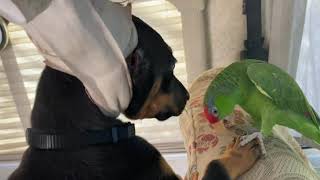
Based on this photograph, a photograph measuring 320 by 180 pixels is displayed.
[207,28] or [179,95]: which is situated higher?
[179,95]

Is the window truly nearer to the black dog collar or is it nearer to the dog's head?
the dog's head

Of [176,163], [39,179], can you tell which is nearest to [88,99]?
[39,179]

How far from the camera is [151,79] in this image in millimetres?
1021

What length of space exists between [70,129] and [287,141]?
18.6 inches

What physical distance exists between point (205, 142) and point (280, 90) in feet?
0.62

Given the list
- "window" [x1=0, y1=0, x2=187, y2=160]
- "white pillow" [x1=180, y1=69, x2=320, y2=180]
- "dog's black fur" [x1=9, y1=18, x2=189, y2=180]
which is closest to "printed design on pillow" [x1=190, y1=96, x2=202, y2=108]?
"white pillow" [x1=180, y1=69, x2=320, y2=180]

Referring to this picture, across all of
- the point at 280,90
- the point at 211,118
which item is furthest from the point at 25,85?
the point at 280,90

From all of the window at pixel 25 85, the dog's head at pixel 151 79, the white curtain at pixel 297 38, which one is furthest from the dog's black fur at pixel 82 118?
the window at pixel 25 85

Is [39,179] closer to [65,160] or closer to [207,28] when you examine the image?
[65,160]

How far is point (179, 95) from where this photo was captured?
1.14 metres

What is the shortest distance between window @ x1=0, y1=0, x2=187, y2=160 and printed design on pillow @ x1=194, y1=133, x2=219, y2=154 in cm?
110

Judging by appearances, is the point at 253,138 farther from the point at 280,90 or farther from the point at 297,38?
the point at 297,38

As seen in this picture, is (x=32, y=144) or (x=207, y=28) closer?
(x=32, y=144)

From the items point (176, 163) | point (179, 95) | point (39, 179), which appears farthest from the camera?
point (176, 163)
